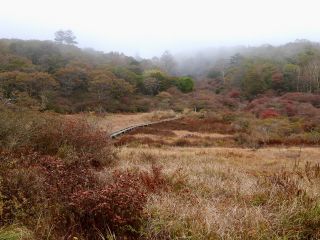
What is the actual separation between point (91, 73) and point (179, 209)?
53762 millimetres

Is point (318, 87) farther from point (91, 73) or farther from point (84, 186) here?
point (84, 186)

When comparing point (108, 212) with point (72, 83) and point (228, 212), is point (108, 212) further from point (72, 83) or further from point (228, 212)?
point (72, 83)

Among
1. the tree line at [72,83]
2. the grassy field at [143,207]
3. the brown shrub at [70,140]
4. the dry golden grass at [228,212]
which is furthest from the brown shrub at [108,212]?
the tree line at [72,83]

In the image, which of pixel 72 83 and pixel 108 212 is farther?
pixel 72 83

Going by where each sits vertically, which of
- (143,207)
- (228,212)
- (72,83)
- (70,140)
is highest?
(143,207)

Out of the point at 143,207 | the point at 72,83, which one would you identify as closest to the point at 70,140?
the point at 143,207

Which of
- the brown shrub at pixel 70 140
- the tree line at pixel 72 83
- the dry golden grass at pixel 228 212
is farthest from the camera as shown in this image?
the tree line at pixel 72 83

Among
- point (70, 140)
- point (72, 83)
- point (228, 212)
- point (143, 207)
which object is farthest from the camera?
point (72, 83)

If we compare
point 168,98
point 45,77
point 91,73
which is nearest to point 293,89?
point 168,98

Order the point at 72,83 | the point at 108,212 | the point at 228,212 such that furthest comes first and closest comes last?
the point at 72,83 < the point at 228,212 < the point at 108,212

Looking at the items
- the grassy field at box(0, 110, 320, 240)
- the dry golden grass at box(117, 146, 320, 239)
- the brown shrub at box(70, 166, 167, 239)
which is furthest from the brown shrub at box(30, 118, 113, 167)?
the brown shrub at box(70, 166, 167, 239)

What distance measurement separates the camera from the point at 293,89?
66.7 m

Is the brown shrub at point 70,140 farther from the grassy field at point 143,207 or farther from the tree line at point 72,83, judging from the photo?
the tree line at point 72,83

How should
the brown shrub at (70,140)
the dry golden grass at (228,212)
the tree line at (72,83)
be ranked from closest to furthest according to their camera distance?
1. the dry golden grass at (228,212)
2. the brown shrub at (70,140)
3. the tree line at (72,83)
